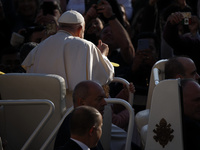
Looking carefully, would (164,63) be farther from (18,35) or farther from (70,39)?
(18,35)

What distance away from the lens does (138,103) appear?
22.4ft

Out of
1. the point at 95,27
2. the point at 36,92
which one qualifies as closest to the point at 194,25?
the point at 95,27

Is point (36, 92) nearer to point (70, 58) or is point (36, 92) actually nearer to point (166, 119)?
point (70, 58)

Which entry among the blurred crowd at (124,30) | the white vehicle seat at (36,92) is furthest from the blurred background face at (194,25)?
the white vehicle seat at (36,92)

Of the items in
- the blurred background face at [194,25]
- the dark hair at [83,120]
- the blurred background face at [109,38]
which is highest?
the dark hair at [83,120]

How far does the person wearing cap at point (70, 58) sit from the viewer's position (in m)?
5.51

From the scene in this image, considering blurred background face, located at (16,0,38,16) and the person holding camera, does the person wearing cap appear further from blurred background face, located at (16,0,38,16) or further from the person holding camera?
blurred background face, located at (16,0,38,16)

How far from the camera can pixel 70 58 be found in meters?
5.54

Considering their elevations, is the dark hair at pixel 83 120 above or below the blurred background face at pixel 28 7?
above

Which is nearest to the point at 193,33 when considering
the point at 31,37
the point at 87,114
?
the point at 31,37

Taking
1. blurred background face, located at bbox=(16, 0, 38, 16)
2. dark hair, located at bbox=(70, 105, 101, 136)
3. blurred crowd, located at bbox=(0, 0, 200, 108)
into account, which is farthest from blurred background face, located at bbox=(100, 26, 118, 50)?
dark hair, located at bbox=(70, 105, 101, 136)

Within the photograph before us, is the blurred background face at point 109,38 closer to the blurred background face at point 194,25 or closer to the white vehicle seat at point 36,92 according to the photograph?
Result: the blurred background face at point 194,25

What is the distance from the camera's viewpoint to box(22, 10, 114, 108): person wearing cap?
551 cm

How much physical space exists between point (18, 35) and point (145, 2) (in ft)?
7.29
